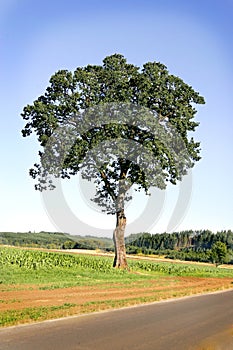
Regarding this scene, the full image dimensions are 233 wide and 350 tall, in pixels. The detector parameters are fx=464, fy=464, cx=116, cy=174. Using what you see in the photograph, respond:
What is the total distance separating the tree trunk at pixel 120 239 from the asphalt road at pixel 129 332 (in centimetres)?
2152

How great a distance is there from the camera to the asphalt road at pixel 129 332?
30.9 ft

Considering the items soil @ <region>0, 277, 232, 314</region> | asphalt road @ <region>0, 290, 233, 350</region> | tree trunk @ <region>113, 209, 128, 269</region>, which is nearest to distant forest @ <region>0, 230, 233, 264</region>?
tree trunk @ <region>113, 209, 128, 269</region>

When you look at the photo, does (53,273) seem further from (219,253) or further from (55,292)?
(219,253)

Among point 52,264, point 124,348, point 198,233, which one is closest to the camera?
point 124,348

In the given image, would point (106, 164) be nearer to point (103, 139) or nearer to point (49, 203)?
point (103, 139)

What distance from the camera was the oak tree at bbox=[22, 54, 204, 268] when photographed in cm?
3366

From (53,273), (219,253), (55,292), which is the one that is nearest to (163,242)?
(219,253)

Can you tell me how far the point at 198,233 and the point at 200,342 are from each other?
193m

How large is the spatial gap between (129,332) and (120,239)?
2620 centimetres

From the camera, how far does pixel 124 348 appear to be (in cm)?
923

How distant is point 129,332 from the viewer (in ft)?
36.2

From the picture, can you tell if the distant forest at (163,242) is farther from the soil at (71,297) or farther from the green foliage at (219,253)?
the soil at (71,297)

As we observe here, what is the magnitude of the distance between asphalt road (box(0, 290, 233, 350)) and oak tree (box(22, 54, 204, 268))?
63.5 feet

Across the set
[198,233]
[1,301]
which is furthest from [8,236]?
[1,301]
